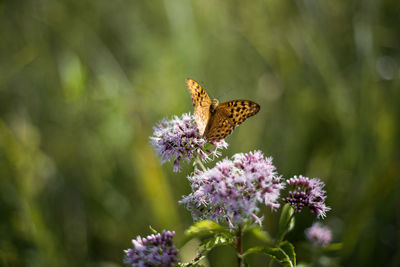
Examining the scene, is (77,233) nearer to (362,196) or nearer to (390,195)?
(362,196)

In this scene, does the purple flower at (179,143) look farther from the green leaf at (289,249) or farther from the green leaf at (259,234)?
the green leaf at (289,249)

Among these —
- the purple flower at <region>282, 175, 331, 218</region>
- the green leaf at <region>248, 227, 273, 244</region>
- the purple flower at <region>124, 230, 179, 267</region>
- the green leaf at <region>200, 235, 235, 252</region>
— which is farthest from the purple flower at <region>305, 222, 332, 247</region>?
the purple flower at <region>124, 230, 179, 267</region>

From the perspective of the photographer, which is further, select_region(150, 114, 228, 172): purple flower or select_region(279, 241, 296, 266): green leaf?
select_region(150, 114, 228, 172): purple flower

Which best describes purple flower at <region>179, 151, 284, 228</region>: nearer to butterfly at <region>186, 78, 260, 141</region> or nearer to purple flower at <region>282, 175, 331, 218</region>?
purple flower at <region>282, 175, 331, 218</region>

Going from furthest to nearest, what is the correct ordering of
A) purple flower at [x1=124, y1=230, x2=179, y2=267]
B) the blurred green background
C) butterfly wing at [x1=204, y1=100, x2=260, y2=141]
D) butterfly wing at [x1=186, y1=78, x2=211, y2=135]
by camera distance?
the blurred green background < butterfly wing at [x1=186, y1=78, x2=211, y2=135] < butterfly wing at [x1=204, y1=100, x2=260, y2=141] < purple flower at [x1=124, y1=230, x2=179, y2=267]

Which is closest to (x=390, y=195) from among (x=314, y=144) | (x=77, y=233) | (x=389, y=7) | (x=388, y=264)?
(x=388, y=264)

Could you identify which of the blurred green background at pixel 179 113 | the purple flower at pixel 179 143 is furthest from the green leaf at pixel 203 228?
the blurred green background at pixel 179 113

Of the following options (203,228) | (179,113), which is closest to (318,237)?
(203,228)

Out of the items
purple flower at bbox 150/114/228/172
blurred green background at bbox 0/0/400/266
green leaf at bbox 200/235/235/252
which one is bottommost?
green leaf at bbox 200/235/235/252
